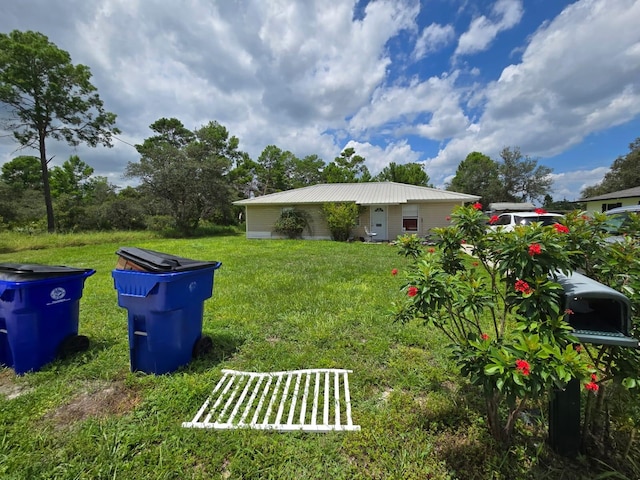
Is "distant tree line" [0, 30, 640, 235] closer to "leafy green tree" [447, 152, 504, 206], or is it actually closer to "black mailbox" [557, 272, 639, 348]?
"leafy green tree" [447, 152, 504, 206]

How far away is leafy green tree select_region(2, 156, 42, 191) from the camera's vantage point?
3172 cm

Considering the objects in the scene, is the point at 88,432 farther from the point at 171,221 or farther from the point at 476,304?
the point at 171,221

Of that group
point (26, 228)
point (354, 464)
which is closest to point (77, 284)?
point (354, 464)

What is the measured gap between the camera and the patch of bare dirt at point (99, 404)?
2262 millimetres

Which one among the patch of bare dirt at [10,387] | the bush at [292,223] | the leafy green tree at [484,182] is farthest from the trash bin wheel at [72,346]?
the leafy green tree at [484,182]

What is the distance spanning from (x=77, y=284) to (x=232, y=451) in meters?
2.55

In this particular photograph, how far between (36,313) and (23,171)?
4428 cm

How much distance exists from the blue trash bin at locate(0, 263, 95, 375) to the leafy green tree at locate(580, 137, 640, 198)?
139 feet

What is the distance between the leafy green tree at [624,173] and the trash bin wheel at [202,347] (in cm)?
4104

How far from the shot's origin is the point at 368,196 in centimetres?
1628

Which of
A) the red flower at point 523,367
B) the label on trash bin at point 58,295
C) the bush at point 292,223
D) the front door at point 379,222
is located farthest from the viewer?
the bush at point 292,223

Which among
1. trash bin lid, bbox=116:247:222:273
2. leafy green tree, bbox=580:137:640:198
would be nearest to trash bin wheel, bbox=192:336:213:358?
trash bin lid, bbox=116:247:222:273

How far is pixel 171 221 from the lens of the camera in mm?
20625

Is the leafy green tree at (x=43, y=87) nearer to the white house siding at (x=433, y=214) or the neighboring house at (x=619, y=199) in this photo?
the white house siding at (x=433, y=214)
